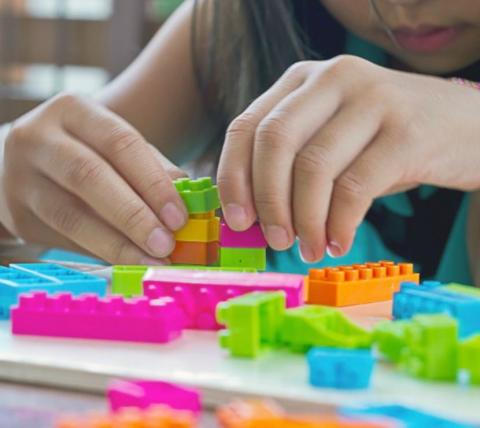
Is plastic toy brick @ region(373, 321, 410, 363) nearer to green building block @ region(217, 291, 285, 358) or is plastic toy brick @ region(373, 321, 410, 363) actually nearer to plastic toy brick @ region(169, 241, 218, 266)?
green building block @ region(217, 291, 285, 358)

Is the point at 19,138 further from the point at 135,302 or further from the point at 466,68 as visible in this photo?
the point at 466,68

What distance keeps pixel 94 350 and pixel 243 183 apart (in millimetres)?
201

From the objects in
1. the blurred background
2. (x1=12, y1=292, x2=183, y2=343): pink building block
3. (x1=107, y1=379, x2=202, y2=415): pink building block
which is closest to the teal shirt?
(x1=12, y1=292, x2=183, y2=343): pink building block

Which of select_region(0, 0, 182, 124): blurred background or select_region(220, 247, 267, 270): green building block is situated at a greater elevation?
select_region(0, 0, 182, 124): blurred background

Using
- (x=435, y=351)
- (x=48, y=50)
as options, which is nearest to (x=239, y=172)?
(x=435, y=351)

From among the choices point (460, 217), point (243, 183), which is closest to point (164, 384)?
point (243, 183)

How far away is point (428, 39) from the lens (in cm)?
105

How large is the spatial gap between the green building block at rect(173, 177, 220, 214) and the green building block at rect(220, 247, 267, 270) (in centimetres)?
4

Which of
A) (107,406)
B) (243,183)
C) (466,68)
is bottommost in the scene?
(107,406)

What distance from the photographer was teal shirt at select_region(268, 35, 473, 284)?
1182mm

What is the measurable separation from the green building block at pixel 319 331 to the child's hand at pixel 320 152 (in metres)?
0.14

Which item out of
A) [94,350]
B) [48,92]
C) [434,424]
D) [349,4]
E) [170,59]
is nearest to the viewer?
[434,424]

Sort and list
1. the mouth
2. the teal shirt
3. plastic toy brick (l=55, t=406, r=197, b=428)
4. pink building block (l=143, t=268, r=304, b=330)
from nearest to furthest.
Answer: plastic toy brick (l=55, t=406, r=197, b=428)
pink building block (l=143, t=268, r=304, b=330)
the mouth
the teal shirt

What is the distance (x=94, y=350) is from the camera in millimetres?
521
